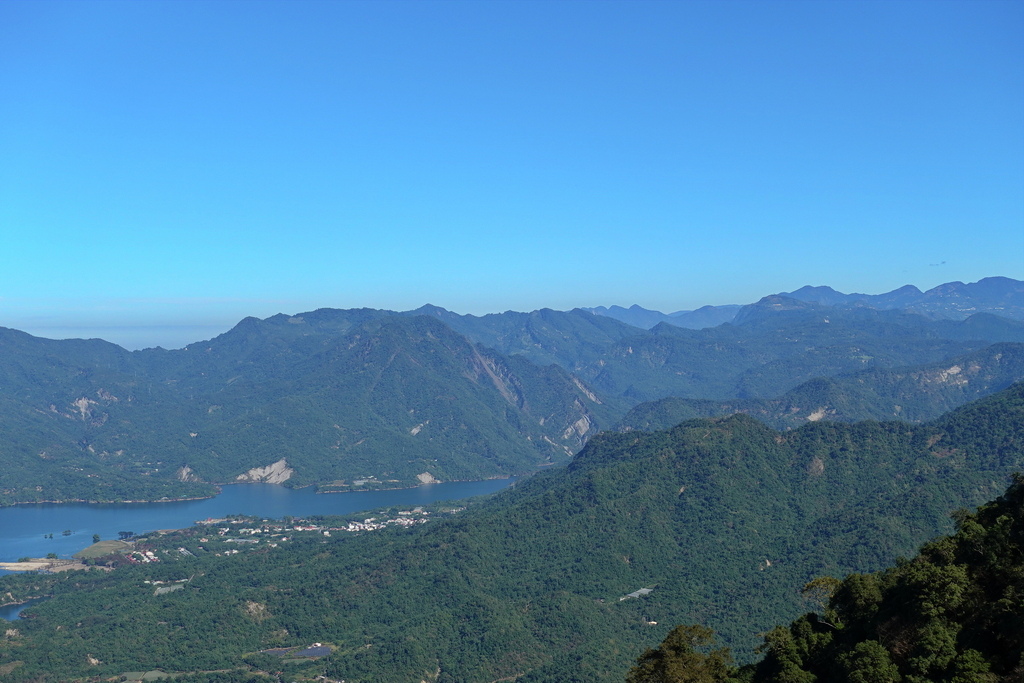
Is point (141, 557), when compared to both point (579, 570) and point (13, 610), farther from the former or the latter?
point (579, 570)

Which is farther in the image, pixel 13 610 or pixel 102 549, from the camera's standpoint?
pixel 102 549

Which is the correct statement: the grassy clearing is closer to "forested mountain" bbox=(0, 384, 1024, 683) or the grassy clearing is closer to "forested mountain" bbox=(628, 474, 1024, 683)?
"forested mountain" bbox=(0, 384, 1024, 683)

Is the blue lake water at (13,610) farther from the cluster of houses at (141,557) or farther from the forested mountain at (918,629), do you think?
the forested mountain at (918,629)

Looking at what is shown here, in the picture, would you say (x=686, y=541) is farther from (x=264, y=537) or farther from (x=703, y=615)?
(x=264, y=537)

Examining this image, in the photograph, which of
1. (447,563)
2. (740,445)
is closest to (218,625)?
(447,563)

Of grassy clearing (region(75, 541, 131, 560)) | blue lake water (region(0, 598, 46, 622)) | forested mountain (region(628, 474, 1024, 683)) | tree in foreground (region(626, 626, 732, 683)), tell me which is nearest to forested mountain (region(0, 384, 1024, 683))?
blue lake water (region(0, 598, 46, 622))

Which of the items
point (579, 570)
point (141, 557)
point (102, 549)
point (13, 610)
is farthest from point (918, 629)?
point (102, 549)

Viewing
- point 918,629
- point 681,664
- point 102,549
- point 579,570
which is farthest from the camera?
point 102,549
